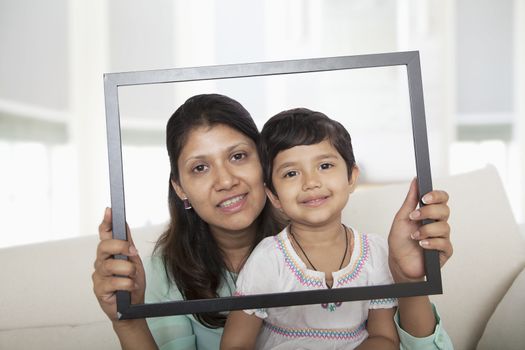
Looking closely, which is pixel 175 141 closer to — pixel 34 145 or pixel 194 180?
pixel 194 180

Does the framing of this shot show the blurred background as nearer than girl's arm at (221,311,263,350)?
No

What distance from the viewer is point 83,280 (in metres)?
1.46

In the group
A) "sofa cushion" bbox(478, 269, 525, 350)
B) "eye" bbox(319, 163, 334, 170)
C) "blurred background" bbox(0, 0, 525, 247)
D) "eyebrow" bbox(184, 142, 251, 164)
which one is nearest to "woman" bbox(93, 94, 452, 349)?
"eyebrow" bbox(184, 142, 251, 164)

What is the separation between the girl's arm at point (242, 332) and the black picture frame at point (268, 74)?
0.18 feet

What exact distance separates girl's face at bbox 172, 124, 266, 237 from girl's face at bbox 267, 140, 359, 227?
4 centimetres

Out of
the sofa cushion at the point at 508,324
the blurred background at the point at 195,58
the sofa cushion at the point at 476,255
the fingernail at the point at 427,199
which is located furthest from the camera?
the blurred background at the point at 195,58

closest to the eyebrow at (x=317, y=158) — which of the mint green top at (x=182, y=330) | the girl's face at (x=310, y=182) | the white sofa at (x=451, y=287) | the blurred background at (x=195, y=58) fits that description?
the girl's face at (x=310, y=182)

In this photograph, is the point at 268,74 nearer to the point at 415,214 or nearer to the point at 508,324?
the point at 415,214

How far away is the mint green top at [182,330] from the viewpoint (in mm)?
1109

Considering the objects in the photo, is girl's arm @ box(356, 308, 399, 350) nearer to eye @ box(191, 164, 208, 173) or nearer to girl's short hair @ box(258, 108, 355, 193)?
girl's short hair @ box(258, 108, 355, 193)

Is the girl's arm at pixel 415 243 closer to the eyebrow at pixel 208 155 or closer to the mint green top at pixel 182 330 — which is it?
the mint green top at pixel 182 330

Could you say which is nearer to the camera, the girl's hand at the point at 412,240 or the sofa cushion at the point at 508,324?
the girl's hand at the point at 412,240

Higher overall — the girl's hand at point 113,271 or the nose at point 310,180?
the nose at point 310,180

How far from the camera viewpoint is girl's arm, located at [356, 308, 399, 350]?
1.10 m
